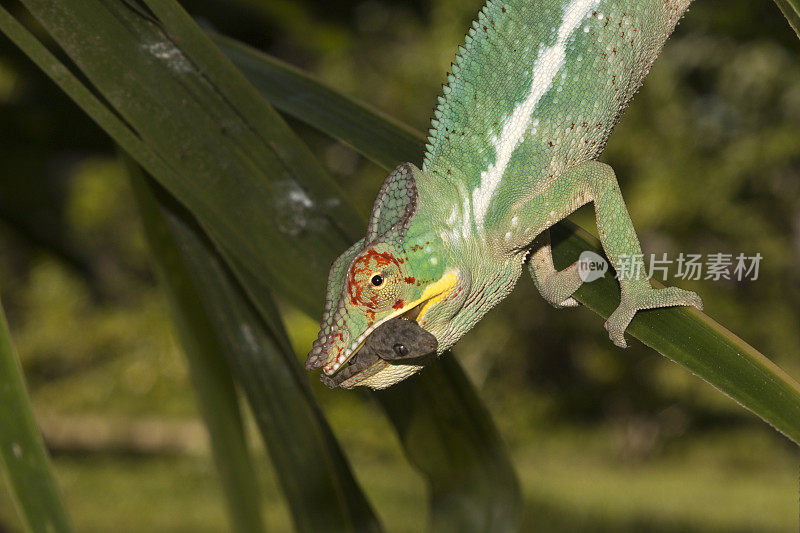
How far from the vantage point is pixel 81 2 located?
947 mm

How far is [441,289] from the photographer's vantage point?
0.93m

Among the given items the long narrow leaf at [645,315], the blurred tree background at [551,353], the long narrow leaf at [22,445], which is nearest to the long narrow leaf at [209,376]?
the long narrow leaf at [645,315]

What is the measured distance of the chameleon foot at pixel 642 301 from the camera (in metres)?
0.89

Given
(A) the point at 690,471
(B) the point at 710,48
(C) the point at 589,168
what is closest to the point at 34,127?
(C) the point at 589,168

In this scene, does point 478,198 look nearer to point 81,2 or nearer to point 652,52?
point 652,52

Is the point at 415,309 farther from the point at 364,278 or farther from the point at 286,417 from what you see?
the point at 286,417

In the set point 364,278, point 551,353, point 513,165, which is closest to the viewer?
point 364,278

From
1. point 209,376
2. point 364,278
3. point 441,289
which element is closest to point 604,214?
Result: point 441,289

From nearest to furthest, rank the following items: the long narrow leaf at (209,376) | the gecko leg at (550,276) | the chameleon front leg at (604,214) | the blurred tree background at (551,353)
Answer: the chameleon front leg at (604,214), the gecko leg at (550,276), the long narrow leaf at (209,376), the blurred tree background at (551,353)

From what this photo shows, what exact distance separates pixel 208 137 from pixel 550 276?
19.7 inches

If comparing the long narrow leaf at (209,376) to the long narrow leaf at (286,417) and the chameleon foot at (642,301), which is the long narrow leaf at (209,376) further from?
the chameleon foot at (642,301)

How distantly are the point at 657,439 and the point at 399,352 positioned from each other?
6317mm

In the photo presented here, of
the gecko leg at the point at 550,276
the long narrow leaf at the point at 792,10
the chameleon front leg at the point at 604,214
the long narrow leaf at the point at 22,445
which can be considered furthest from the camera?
the gecko leg at the point at 550,276

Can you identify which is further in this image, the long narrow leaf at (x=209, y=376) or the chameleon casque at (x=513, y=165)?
the long narrow leaf at (x=209, y=376)
